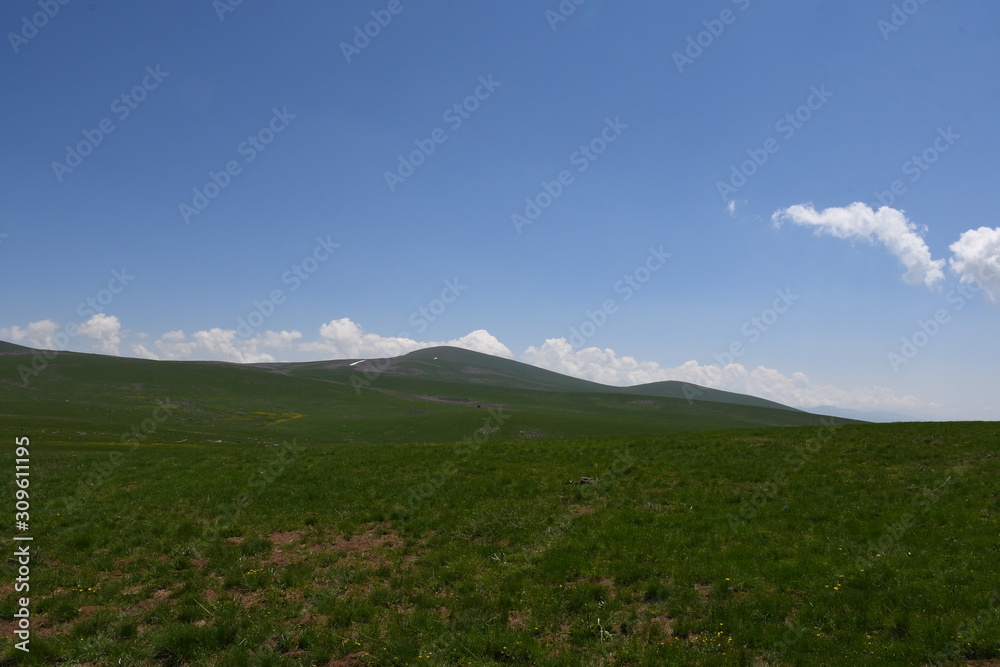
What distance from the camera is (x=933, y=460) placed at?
26562mm

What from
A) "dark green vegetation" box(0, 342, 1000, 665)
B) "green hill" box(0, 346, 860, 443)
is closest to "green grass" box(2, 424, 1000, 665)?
"dark green vegetation" box(0, 342, 1000, 665)

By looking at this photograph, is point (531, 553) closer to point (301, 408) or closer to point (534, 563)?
point (534, 563)

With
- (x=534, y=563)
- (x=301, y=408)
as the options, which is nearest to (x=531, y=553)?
(x=534, y=563)

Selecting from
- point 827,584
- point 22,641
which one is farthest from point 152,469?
point 827,584

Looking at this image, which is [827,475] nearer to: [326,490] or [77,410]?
[326,490]

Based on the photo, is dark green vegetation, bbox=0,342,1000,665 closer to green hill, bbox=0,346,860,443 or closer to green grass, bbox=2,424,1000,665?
green grass, bbox=2,424,1000,665

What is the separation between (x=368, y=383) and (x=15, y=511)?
13996 cm

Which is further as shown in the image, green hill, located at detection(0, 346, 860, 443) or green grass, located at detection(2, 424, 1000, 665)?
green hill, located at detection(0, 346, 860, 443)

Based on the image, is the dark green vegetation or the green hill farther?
the green hill

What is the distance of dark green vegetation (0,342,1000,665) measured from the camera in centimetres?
1120

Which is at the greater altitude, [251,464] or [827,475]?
[827,475]

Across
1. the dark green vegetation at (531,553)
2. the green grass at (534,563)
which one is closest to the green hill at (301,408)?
the dark green vegetation at (531,553)

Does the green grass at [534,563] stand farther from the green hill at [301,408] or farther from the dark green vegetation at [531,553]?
the green hill at [301,408]

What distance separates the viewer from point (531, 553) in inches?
655
